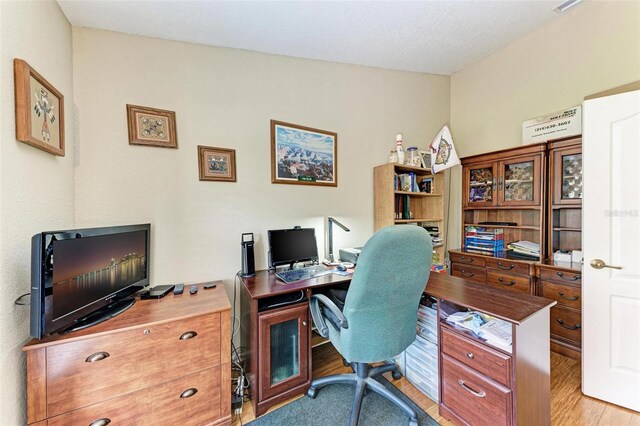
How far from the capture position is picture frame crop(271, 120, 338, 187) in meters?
2.14

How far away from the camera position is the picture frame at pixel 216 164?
1856 mm

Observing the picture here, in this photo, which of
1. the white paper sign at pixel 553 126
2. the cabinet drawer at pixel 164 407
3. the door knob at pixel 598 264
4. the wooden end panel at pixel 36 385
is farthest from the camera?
the white paper sign at pixel 553 126

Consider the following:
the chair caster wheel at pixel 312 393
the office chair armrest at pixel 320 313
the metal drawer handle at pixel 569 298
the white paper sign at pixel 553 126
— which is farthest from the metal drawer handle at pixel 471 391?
the white paper sign at pixel 553 126

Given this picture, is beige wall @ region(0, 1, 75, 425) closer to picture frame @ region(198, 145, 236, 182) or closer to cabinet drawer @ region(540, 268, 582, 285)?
picture frame @ region(198, 145, 236, 182)

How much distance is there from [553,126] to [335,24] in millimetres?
2205

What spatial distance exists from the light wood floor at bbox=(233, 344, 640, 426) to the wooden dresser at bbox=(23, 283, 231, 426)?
0.41 m

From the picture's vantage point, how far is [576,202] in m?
A: 2.05

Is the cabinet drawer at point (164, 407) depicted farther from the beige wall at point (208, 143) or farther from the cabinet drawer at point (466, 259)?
the cabinet drawer at point (466, 259)

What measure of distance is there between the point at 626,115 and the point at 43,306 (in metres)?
3.26

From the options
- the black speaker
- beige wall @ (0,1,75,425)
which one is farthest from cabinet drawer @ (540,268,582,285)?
beige wall @ (0,1,75,425)

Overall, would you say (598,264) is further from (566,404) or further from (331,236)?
(331,236)

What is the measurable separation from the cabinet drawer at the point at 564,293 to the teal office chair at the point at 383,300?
1.60 m

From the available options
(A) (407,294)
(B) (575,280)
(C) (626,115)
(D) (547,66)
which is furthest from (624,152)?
(A) (407,294)

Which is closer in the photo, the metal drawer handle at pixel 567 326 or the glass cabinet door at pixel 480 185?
the metal drawer handle at pixel 567 326
